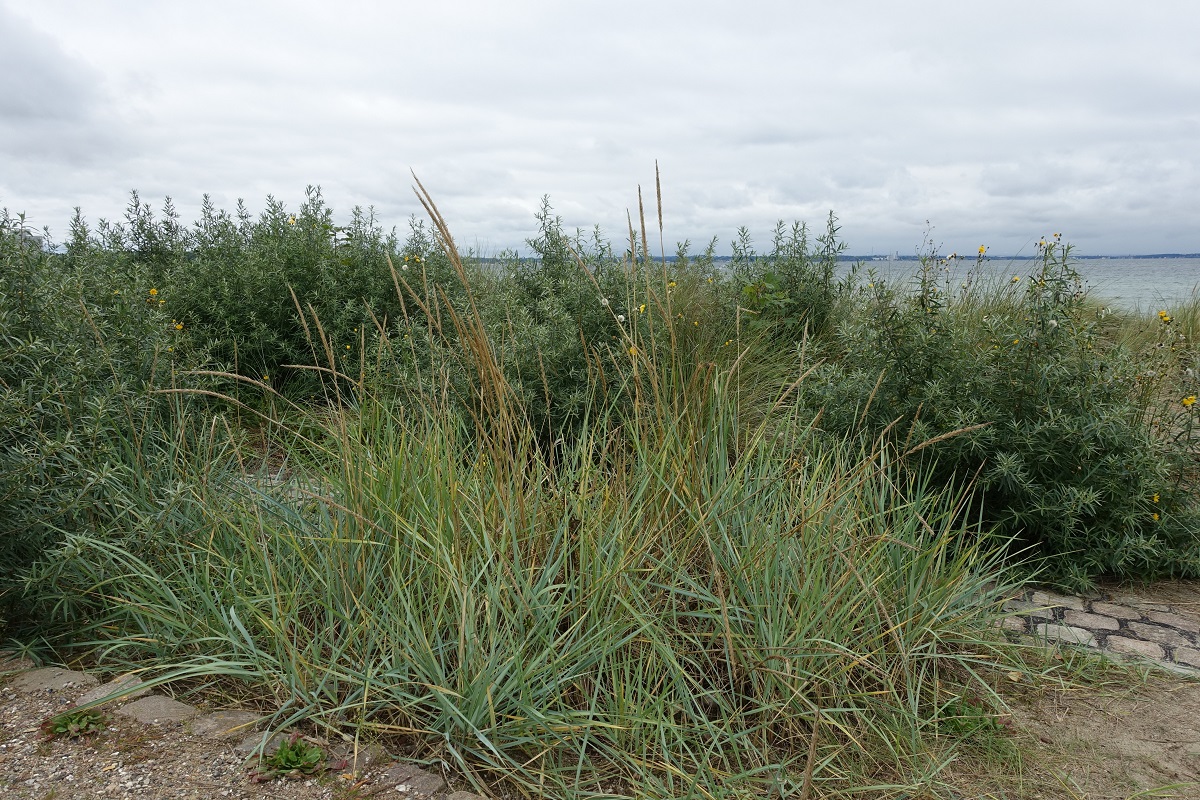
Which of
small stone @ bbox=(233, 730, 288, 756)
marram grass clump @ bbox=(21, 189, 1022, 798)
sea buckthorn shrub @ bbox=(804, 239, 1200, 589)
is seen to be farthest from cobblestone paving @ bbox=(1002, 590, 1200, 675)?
small stone @ bbox=(233, 730, 288, 756)

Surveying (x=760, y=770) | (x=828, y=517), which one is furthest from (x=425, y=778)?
(x=828, y=517)

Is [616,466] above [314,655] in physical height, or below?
above

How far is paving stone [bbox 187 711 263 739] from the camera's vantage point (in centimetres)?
218

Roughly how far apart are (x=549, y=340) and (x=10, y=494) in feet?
9.72

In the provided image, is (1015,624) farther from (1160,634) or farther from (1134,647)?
(1160,634)

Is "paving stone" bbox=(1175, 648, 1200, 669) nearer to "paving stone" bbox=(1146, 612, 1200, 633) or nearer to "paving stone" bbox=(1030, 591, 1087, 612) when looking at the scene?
"paving stone" bbox=(1146, 612, 1200, 633)

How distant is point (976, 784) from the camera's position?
2.37m

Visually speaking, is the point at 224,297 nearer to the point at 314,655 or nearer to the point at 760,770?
the point at 314,655

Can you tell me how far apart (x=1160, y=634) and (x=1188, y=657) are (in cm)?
21

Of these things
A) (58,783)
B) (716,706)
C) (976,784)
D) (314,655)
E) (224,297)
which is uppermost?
(224,297)

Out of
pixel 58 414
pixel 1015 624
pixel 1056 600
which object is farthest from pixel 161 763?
pixel 1056 600

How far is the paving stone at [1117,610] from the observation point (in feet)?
12.0

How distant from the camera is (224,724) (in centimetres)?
223

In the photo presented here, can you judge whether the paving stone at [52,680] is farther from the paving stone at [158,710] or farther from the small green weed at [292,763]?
the small green weed at [292,763]
